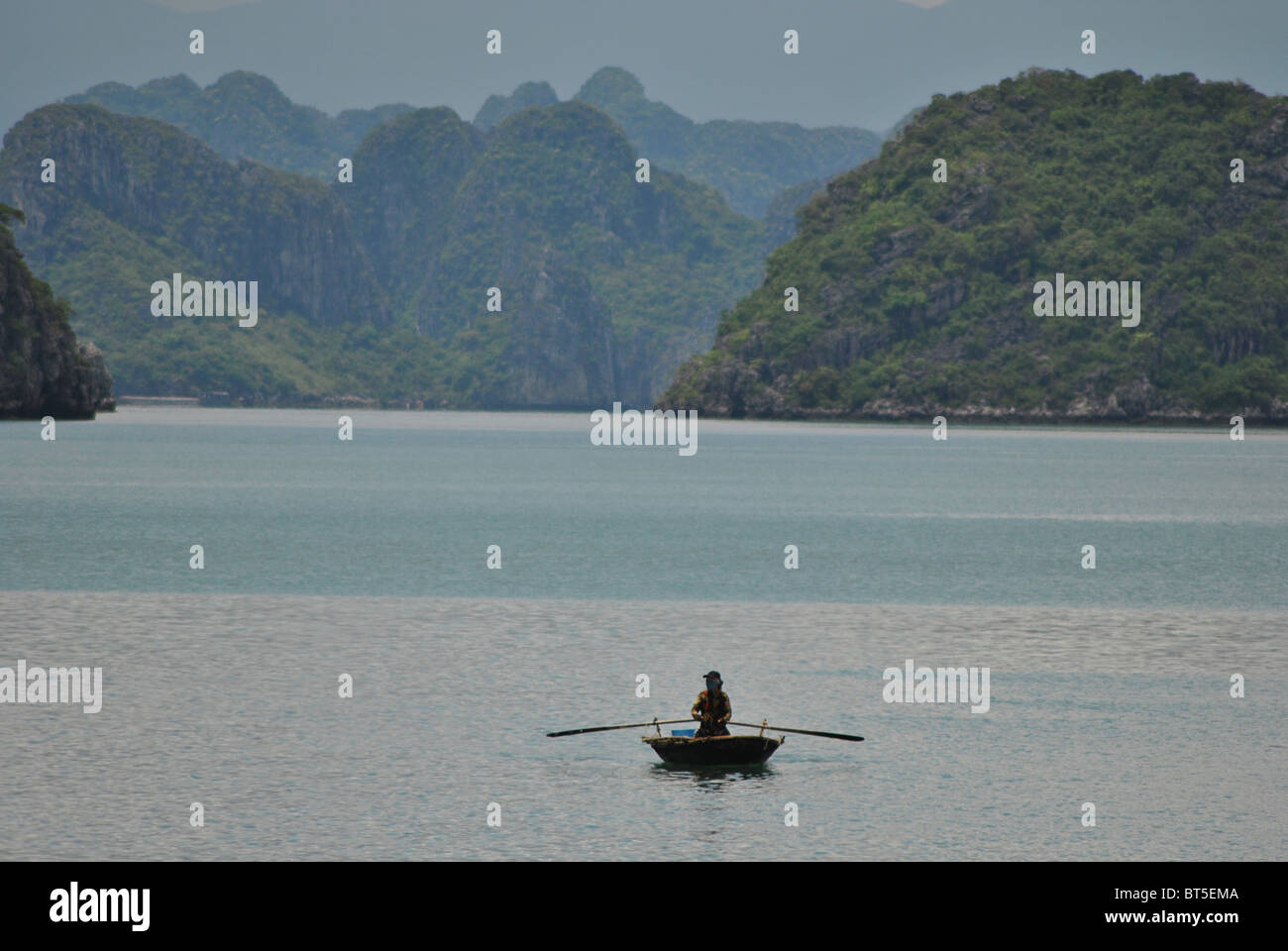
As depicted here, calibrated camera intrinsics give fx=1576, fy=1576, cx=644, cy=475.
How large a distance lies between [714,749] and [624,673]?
28.8ft

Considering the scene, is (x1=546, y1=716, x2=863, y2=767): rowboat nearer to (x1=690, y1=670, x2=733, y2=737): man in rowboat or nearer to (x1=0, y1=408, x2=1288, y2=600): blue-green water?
(x1=690, y1=670, x2=733, y2=737): man in rowboat

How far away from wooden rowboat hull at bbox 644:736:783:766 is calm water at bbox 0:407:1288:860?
14.2 inches

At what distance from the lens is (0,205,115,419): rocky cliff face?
15062 centimetres

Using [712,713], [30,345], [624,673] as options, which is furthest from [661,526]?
[30,345]

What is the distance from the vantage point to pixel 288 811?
72.6ft

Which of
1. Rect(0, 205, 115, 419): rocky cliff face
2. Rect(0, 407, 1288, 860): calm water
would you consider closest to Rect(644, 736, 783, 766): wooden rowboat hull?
Rect(0, 407, 1288, 860): calm water

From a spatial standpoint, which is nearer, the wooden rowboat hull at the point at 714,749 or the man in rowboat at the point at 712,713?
the wooden rowboat hull at the point at 714,749

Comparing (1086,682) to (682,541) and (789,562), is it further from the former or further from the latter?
(682,541)

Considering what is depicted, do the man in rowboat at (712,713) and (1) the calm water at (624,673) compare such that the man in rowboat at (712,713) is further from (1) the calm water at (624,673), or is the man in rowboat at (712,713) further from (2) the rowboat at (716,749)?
(1) the calm water at (624,673)

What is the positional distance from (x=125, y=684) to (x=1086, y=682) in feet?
63.6

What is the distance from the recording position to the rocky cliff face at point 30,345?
15062cm

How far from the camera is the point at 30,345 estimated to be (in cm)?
15150

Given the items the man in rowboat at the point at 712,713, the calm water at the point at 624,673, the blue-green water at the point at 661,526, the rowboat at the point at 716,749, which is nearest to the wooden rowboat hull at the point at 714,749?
the rowboat at the point at 716,749

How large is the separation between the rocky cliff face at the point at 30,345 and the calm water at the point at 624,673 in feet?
251
